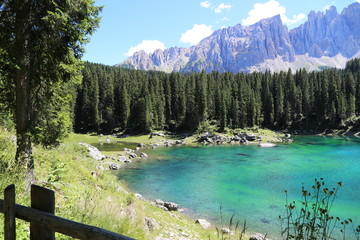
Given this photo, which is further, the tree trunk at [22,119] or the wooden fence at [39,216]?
the tree trunk at [22,119]

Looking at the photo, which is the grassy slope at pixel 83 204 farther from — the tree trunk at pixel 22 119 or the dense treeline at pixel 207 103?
the dense treeline at pixel 207 103

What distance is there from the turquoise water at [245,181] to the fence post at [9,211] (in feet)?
51.2

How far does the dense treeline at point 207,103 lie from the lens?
84.6 metres

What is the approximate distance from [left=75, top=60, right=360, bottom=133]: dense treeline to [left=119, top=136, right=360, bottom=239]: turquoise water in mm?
Answer: 39437

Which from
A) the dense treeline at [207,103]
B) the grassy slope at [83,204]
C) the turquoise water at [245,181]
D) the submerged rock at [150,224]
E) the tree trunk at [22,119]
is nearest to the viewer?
the grassy slope at [83,204]

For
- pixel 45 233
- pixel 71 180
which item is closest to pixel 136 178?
pixel 71 180

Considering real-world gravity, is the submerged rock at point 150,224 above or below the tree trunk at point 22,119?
below

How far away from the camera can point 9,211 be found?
3.68 meters

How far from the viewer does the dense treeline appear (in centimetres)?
8462

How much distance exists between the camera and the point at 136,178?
98.8ft

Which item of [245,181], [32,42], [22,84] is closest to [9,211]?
[22,84]

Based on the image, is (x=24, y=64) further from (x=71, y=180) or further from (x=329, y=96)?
(x=329, y=96)

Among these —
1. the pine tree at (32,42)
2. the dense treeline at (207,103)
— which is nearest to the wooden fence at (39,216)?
the pine tree at (32,42)

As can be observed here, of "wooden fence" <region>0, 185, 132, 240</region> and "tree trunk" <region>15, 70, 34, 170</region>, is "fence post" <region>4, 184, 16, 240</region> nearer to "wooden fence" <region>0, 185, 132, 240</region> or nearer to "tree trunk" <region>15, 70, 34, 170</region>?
"wooden fence" <region>0, 185, 132, 240</region>
